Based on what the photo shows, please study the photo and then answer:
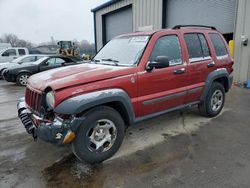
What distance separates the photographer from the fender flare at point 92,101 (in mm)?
2797

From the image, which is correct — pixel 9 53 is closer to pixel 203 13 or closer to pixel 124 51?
pixel 203 13

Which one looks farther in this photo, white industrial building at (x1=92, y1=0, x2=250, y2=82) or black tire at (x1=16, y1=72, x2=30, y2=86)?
black tire at (x1=16, y1=72, x2=30, y2=86)

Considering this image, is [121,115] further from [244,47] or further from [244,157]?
[244,47]

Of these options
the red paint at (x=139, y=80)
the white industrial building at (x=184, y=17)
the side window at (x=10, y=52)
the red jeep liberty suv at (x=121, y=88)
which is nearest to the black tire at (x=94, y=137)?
the red jeep liberty suv at (x=121, y=88)

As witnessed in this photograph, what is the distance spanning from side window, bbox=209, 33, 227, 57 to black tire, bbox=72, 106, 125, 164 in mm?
2866

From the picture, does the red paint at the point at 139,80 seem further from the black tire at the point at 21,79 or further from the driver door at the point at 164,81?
the black tire at the point at 21,79

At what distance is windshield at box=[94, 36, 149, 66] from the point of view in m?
3.73

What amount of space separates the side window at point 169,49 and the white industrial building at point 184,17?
5.38m

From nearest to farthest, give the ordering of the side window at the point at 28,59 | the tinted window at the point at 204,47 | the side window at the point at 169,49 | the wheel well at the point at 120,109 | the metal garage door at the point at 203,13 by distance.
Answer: the wheel well at the point at 120,109
the side window at the point at 169,49
the tinted window at the point at 204,47
the metal garage door at the point at 203,13
the side window at the point at 28,59

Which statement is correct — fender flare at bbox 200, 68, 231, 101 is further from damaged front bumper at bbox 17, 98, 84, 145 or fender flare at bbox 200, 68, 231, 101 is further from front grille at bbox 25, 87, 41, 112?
front grille at bbox 25, 87, 41, 112

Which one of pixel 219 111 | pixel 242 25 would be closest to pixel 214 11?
pixel 242 25

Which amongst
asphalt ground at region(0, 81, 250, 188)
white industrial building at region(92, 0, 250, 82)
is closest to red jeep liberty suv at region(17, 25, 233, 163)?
asphalt ground at region(0, 81, 250, 188)

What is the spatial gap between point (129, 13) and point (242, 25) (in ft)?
26.4

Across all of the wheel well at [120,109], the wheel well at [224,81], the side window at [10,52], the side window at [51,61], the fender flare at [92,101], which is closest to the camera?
the fender flare at [92,101]
